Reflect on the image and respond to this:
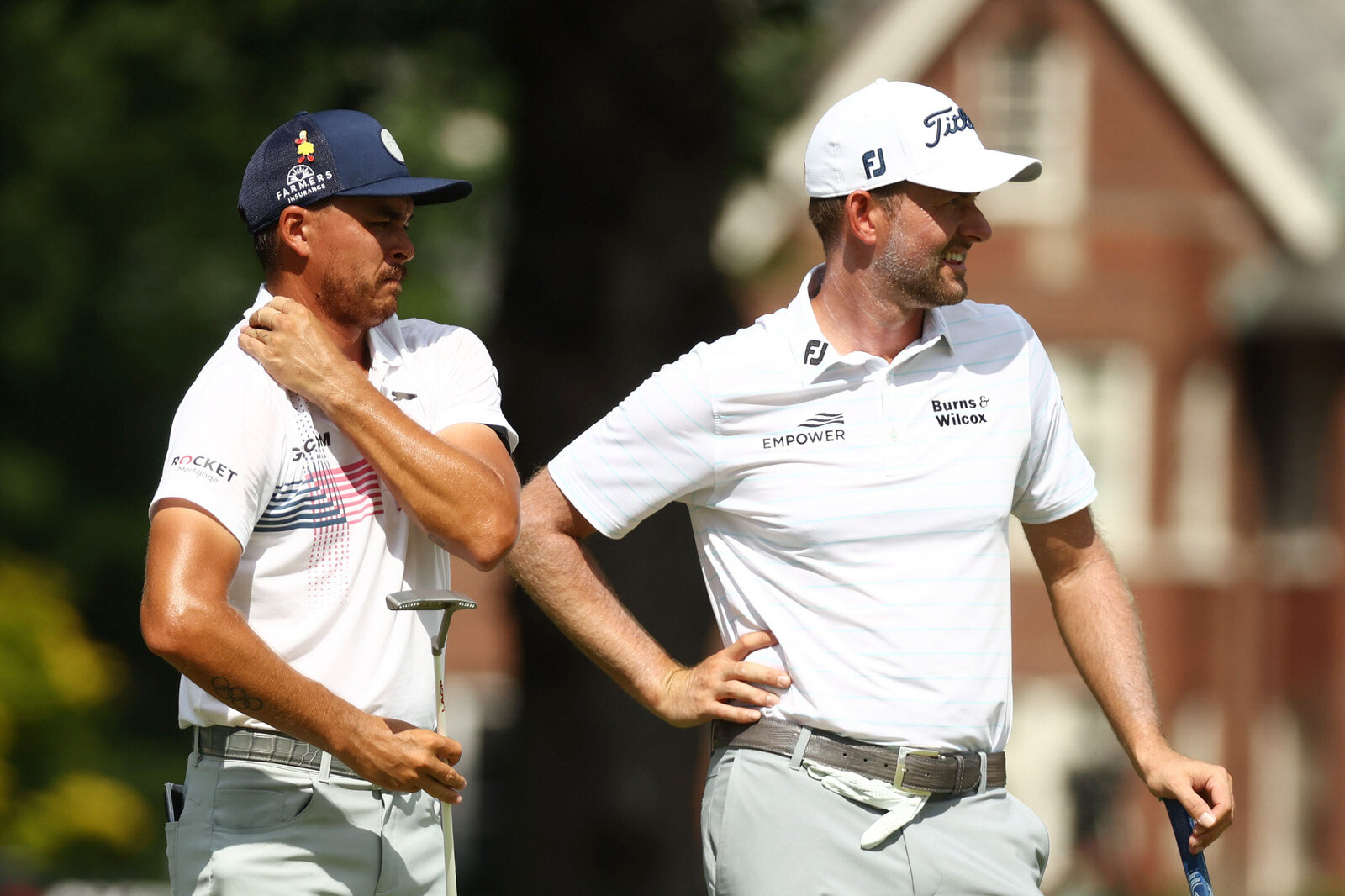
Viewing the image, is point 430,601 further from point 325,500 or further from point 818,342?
point 818,342

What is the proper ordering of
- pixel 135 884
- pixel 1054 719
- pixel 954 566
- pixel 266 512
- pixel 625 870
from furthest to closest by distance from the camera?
pixel 1054 719 < pixel 625 870 < pixel 135 884 < pixel 954 566 < pixel 266 512

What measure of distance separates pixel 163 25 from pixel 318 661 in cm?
1092

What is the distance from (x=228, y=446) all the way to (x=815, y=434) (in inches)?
51.6

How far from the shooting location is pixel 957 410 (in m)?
4.48

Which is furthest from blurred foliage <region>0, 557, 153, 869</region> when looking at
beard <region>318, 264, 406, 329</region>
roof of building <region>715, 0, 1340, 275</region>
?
beard <region>318, 264, 406, 329</region>

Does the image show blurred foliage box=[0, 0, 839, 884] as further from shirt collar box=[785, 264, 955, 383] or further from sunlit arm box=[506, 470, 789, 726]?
shirt collar box=[785, 264, 955, 383]

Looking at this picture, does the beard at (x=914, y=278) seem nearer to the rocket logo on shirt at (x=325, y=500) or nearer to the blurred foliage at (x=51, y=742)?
the rocket logo on shirt at (x=325, y=500)

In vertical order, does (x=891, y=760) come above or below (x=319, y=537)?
below

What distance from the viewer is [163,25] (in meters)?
14.0

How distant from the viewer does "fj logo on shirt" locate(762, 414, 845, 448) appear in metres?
4.45

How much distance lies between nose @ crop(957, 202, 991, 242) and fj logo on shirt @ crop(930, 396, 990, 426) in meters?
0.36

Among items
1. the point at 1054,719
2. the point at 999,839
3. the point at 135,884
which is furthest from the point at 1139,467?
the point at 999,839

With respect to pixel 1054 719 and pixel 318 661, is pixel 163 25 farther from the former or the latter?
pixel 1054 719

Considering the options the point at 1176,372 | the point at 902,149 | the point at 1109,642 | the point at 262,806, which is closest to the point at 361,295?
the point at 262,806
